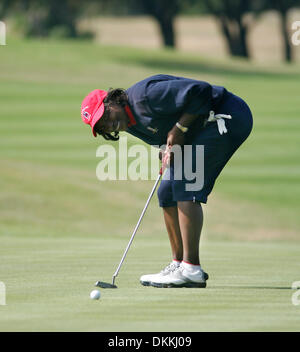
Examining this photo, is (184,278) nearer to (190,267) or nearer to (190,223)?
(190,267)

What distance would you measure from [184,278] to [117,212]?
10.4 meters

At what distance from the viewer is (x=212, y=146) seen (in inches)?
261

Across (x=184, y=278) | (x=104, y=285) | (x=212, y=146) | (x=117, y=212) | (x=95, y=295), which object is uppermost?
(x=117, y=212)

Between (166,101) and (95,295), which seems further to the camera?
(166,101)

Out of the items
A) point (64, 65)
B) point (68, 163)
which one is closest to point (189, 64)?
point (64, 65)

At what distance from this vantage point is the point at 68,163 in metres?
21.6

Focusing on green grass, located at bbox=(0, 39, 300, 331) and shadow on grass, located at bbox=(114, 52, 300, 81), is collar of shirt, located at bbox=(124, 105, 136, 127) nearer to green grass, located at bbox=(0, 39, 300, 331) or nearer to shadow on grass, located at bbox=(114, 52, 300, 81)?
green grass, located at bbox=(0, 39, 300, 331)

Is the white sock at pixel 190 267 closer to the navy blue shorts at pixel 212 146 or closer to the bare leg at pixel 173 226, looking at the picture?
the bare leg at pixel 173 226

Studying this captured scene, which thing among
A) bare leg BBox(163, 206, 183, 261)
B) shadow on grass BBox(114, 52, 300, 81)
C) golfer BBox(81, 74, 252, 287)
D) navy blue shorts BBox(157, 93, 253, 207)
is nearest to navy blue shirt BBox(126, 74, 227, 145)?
golfer BBox(81, 74, 252, 287)

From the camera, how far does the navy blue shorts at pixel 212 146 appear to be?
6.60 m

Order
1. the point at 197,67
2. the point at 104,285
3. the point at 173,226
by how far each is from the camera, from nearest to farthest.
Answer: the point at 104,285
the point at 173,226
the point at 197,67

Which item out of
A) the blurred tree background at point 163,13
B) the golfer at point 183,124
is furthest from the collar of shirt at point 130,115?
the blurred tree background at point 163,13

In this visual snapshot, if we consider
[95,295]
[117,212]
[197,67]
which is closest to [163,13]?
[197,67]
